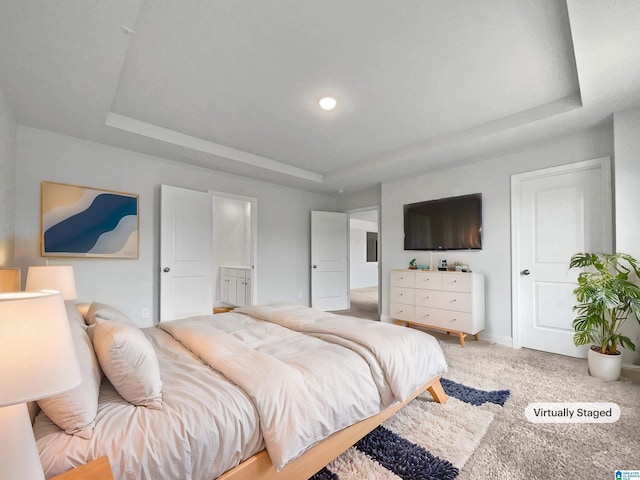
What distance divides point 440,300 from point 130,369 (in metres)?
3.38

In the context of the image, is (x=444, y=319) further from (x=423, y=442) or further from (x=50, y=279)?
(x=50, y=279)

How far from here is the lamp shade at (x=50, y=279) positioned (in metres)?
Result: 2.14

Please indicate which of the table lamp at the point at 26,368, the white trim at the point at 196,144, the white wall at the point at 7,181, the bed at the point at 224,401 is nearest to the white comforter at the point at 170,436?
the bed at the point at 224,401

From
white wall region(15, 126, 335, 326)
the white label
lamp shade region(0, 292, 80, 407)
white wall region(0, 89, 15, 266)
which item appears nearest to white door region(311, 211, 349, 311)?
white wall region(15, 126, 335, 326)

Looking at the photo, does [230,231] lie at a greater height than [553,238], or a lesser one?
greater

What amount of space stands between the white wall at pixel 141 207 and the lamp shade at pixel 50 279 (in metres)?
0.90

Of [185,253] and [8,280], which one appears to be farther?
[185,253]

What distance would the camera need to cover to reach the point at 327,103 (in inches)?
103

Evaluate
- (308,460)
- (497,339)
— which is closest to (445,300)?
(497,339)

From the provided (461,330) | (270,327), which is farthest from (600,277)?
(270,327)

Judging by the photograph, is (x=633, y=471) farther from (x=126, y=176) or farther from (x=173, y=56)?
(x=126, y=176)

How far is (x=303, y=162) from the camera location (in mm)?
4230

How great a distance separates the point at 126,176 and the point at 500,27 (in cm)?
375

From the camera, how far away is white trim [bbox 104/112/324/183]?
2861 millimetres
